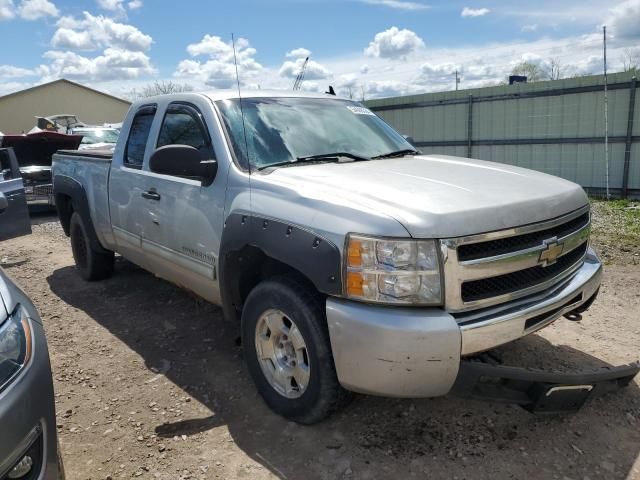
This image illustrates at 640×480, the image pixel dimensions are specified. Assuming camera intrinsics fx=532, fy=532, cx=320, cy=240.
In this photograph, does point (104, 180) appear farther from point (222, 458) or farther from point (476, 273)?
point (476, 273)

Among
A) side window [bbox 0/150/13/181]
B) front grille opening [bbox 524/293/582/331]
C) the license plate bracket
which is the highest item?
side window [bbox 0/150/13/181]

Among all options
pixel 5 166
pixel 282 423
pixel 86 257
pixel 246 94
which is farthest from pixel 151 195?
pixel 5 166

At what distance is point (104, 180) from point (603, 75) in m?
10.3

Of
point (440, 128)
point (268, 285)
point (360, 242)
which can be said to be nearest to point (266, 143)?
point (268, 285)

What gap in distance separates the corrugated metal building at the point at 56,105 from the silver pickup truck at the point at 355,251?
42.1 m

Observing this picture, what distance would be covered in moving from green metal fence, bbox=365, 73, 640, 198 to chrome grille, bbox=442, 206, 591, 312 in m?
9.46

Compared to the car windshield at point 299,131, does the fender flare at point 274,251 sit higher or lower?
lower

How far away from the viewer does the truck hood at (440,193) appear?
2.46 metres

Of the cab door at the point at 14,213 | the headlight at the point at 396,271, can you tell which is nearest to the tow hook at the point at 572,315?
the headlight at the point at 396,271

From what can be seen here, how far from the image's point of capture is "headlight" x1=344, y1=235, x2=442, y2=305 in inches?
94.7

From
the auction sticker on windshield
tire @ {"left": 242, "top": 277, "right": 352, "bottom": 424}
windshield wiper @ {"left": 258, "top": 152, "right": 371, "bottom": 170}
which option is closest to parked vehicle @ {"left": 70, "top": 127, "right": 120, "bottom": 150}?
the auction sticker on windshield

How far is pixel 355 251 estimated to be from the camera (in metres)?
2.46

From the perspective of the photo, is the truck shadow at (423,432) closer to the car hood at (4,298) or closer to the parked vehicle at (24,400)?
the parked vehicle at (24,400)

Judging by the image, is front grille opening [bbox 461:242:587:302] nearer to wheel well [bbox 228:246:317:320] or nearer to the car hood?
wheel well [bbox 228:246:317:320]
